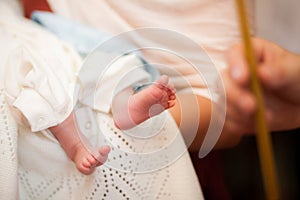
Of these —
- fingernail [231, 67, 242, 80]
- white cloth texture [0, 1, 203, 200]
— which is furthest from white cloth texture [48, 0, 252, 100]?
fingernail [231, 67, 242, 80]

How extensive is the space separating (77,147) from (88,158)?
0.03 m

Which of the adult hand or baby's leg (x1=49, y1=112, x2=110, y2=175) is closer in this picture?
the adult hand

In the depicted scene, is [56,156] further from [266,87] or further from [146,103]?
[266,87]

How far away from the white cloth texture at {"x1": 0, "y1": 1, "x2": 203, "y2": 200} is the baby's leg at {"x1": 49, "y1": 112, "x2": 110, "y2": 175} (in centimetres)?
1

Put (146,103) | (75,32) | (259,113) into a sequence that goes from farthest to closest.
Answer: (75,32) < (146,103) < (259,113)

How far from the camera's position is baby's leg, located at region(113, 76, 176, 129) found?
558 mm

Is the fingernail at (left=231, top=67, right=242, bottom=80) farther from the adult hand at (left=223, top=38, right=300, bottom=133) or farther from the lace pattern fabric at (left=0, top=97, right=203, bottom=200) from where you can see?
the lace pattern fabric at (left=0, top=97, right=203, bottom=200)

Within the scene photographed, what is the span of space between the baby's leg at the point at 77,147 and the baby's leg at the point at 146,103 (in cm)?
6

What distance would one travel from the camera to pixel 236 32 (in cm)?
73

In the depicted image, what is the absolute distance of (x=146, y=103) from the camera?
56cm

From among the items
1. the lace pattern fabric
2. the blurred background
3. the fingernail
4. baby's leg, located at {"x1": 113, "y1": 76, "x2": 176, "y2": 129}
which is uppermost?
the blurred background

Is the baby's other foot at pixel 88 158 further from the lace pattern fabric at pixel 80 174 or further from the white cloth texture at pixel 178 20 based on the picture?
the white cloth texture at pixel 178 20

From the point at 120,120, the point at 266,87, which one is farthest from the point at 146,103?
the point at 266,87

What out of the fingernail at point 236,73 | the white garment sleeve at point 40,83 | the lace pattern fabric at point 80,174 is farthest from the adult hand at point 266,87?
the white garment sleeve at point 40,83
